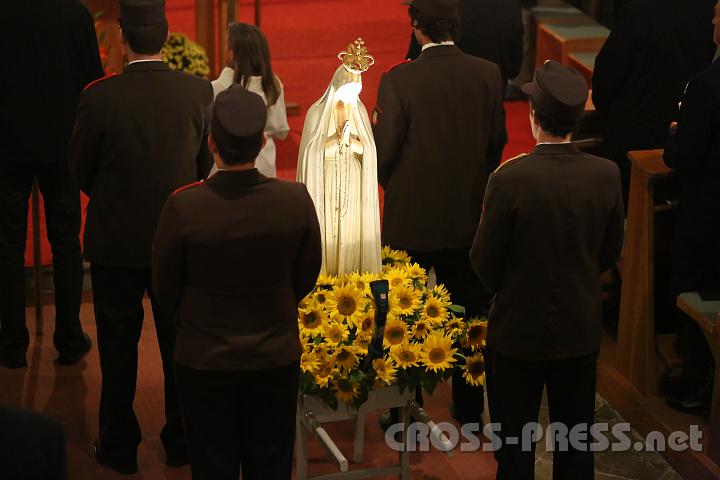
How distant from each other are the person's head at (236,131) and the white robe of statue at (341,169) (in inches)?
29.0

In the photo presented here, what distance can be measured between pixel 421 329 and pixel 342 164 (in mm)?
616

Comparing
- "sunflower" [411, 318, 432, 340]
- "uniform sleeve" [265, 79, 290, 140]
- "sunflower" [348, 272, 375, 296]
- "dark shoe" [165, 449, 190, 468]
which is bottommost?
"dark shoe" [165, 449, 190, 468]

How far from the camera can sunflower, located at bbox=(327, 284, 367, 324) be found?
410 centimetres

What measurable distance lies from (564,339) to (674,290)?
3.64ft

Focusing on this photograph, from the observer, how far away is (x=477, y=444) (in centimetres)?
471

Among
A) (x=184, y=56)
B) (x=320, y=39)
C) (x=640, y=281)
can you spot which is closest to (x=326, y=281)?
(x=640, y=281)

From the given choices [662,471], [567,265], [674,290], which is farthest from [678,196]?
[567,265]

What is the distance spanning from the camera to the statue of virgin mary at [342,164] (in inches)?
162

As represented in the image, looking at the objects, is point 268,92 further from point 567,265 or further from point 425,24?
point 567,265

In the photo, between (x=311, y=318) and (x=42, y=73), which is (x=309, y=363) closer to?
(x=311, y=318)

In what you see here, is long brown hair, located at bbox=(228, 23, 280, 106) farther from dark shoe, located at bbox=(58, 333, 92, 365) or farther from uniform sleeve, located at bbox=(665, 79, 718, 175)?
uniform sleeve, located at bbox=(665, 79, 718, 175)

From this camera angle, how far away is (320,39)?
9.96 metres

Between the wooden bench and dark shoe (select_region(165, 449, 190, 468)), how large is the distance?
485 centimetres

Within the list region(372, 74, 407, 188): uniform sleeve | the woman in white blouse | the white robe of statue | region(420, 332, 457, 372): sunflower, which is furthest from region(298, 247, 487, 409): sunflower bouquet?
the woman in white blouse
